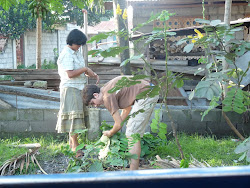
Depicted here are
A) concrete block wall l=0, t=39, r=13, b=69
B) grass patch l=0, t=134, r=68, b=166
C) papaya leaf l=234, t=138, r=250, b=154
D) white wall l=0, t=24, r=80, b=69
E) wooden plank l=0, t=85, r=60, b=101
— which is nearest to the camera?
papaya leaf l=234, t=138, r=250, b=154

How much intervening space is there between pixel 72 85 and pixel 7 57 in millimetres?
15032

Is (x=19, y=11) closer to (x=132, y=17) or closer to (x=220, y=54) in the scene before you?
(x=132, y=17)

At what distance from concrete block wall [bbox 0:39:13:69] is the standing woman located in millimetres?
14320

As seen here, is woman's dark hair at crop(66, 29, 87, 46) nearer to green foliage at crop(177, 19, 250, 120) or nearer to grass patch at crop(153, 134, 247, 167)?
grass patch at crop(153, 134, 247, 167)

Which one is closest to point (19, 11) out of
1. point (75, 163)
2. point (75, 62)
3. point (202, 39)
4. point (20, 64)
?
point (20, 64)

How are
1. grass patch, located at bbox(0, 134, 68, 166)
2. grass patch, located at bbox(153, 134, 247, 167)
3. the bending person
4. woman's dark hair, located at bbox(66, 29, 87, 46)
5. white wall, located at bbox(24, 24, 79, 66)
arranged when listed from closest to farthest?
the bending person < grass patch, located at bbox(153, 134, 247, 167) < woman's dark hair, located at bbox(66, 29, 87, 46) < grass patch, located at bbox(0, 134, 68, 166) < white wall, located at bbox(24, 24, 79, 66)

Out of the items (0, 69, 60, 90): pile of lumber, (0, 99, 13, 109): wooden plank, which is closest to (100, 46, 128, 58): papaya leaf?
(0, 99, 13, 109): wooden plank

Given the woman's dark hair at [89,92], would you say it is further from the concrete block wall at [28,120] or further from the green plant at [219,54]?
the concrete block wall at [28,120]

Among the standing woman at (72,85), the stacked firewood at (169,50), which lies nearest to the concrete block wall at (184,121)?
the standing woman at (72,85)

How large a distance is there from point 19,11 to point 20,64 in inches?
119

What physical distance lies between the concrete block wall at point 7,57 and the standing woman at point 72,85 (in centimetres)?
1432

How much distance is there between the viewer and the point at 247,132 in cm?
614

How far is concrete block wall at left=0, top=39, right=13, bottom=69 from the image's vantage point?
1852 cm

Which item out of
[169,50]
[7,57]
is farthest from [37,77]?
[7,57]
